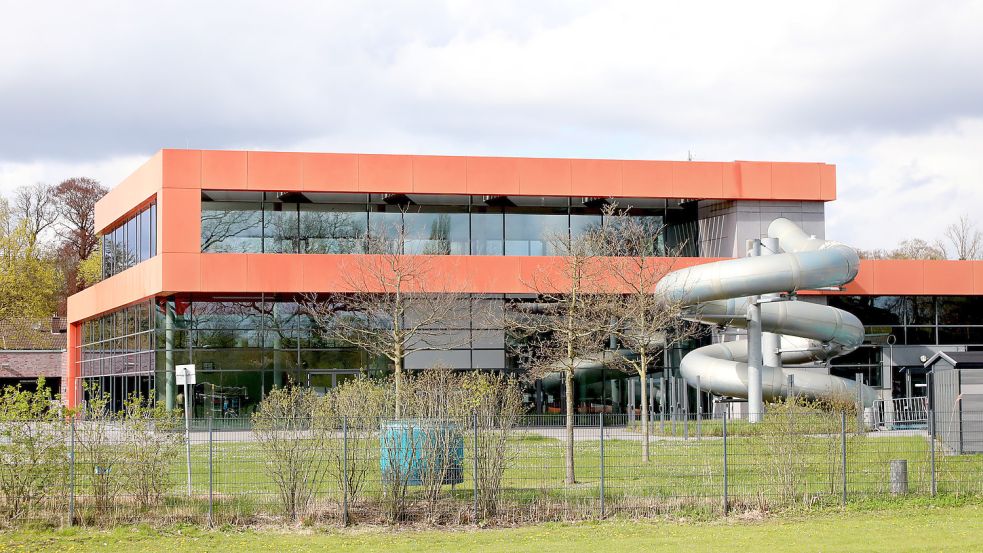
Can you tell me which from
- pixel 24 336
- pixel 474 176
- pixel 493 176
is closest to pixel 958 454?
pixel 493 176

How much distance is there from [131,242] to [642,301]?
2308cm

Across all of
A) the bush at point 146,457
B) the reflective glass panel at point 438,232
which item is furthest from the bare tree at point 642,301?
the bush at point 146,457

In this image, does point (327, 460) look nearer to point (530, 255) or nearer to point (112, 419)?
point (112, 419)

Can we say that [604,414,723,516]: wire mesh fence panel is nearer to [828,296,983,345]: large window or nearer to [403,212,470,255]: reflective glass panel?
[403,212,470,255]: reflective glass panel

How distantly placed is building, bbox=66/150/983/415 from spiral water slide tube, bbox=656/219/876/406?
420 centimetres

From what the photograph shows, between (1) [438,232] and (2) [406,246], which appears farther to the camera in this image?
(1) [438,232]

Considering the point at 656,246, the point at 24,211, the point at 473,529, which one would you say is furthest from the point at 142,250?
the point at 24,211

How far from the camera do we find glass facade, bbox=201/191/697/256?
38.2m

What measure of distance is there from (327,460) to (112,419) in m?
3.43

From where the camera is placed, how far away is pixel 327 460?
698 inches

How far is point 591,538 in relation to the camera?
1611 cm

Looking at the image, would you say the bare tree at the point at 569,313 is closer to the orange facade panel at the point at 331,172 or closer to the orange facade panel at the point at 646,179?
the orange facade panel at the point at 646,179

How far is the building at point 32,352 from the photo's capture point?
5934cm

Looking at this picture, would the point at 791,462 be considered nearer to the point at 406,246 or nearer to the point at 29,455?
the point at 29,455
